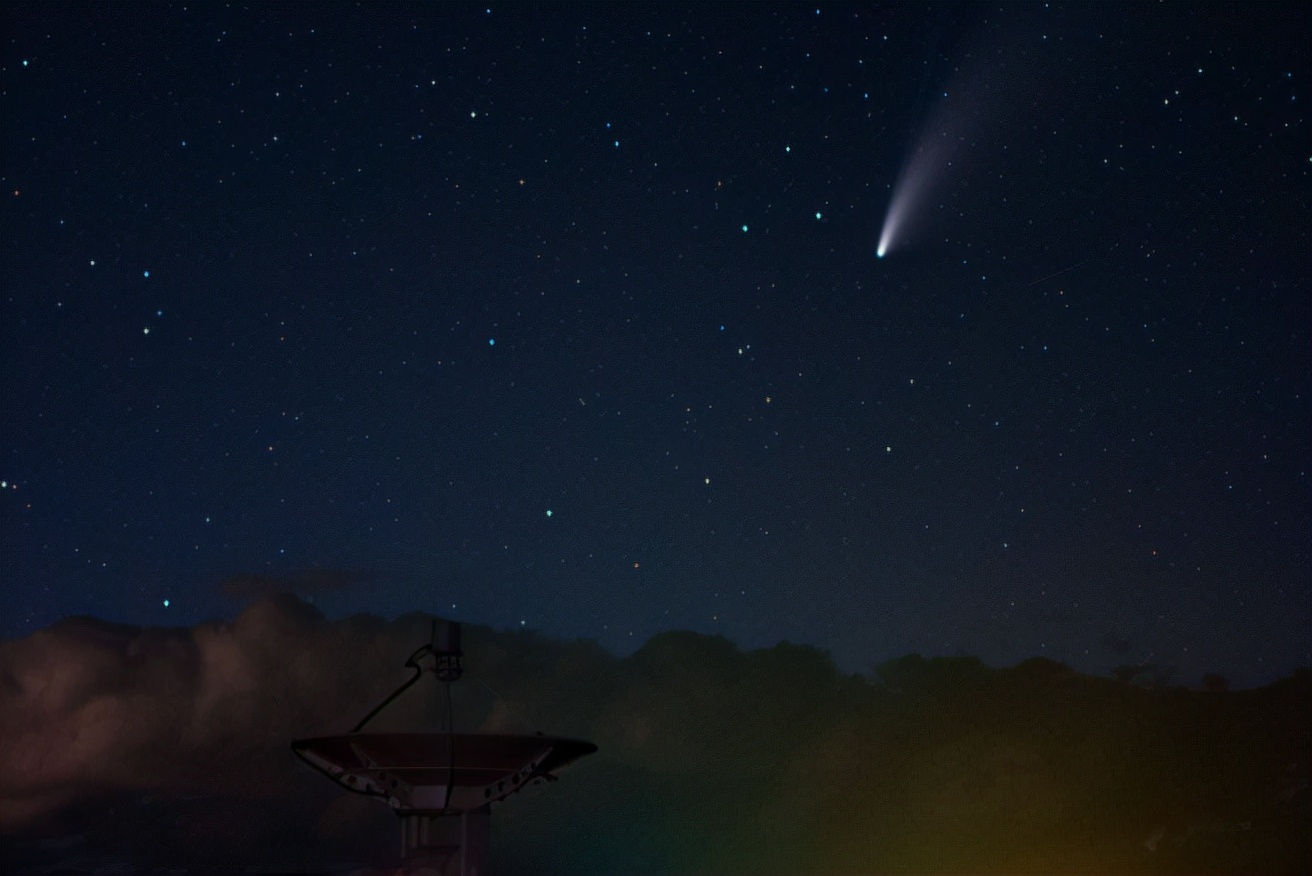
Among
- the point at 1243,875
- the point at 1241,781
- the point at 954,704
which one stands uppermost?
the point at 954,704

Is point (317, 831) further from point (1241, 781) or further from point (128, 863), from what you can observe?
point (1241, 781)

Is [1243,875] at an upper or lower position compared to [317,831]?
lower

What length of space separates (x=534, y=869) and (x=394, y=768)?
19.2 meters

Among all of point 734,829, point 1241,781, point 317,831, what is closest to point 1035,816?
point 1241,781

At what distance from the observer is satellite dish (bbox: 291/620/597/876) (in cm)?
1009

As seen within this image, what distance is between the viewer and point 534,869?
2844cm

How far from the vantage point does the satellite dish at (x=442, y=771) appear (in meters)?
10.1

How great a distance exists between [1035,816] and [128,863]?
18.4m

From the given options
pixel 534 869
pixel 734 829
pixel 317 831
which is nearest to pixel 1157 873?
pixel 734 829

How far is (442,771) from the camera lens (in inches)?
403

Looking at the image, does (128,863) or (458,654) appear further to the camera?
(128,863)

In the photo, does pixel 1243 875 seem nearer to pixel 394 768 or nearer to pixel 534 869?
pixel 534 869

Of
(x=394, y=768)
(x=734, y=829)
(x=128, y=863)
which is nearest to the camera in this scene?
(x=394, y=768)

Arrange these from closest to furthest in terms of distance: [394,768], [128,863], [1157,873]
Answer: [394,768]
[1157,873]
[128,863]
